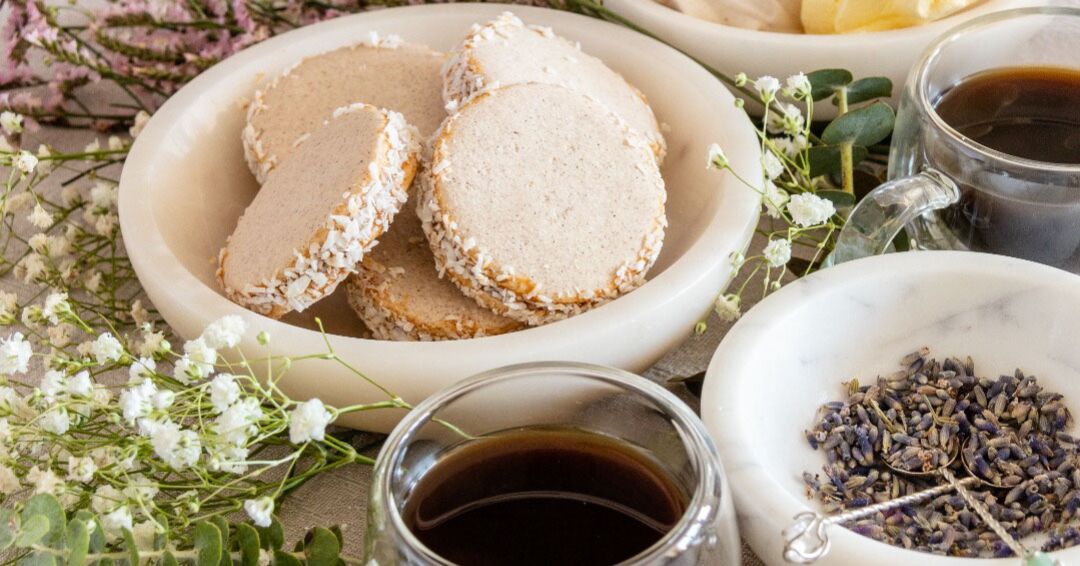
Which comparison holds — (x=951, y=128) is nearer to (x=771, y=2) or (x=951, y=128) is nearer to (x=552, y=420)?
(x=771, y=2)

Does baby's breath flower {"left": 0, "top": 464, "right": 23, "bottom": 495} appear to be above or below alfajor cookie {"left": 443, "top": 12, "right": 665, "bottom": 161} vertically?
below

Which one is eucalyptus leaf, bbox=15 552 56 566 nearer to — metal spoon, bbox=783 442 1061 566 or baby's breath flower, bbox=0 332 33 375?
baby's breath flower, bbox=0 332 33 375

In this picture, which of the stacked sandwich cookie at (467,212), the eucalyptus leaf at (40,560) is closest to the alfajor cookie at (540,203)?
the stacked sandwich cookie at (467,212)

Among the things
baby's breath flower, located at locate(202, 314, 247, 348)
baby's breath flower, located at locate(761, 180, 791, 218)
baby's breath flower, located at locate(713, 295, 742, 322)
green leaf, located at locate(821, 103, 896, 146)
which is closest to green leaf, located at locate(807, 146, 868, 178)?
green leaf, located at locate(821, 103, 896, 146)

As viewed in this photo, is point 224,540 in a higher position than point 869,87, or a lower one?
lower

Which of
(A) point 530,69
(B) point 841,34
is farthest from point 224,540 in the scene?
(B) point 841,34

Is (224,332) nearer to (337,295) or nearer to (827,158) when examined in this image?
(337,295)

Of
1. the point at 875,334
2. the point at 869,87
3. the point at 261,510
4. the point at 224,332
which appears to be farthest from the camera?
the point at 869,87
